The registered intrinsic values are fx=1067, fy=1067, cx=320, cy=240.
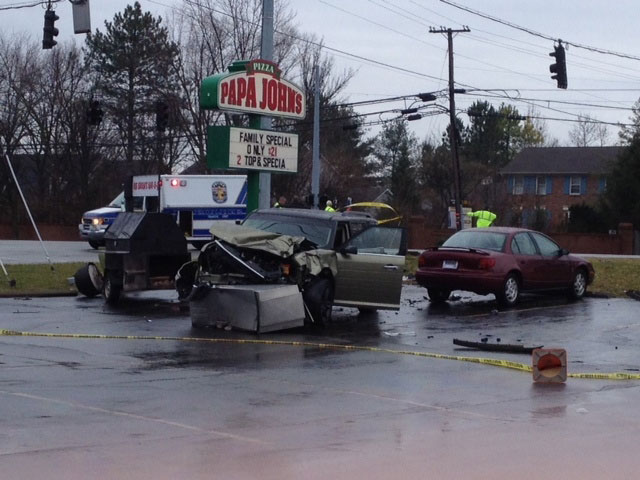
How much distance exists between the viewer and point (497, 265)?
20.2 m

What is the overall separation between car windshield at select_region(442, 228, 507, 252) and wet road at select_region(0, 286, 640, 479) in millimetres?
4509

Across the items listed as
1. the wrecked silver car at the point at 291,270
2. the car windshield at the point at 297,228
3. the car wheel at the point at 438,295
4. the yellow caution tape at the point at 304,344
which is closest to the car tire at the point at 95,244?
the car wheel at the point at 438,295

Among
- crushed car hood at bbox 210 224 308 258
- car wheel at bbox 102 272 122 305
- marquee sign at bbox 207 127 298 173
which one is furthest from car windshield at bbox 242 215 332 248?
marquee sign at bbox 207 127 298 173

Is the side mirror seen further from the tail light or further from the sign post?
the sign post

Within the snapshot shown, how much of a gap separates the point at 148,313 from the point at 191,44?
1534 inches

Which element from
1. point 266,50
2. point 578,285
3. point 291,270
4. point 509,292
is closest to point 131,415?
point 291,270

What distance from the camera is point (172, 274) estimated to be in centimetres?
1984

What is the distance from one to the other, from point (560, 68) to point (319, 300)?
1626 centimetres

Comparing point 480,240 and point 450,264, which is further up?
point 480,240

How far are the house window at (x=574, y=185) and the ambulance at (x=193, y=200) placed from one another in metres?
50.4

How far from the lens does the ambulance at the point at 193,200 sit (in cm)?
3562

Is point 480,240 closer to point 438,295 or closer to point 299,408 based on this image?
point 438,295

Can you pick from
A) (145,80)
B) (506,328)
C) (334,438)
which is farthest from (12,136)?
(334,438)

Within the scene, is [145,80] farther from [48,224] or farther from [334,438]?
[334,438]
